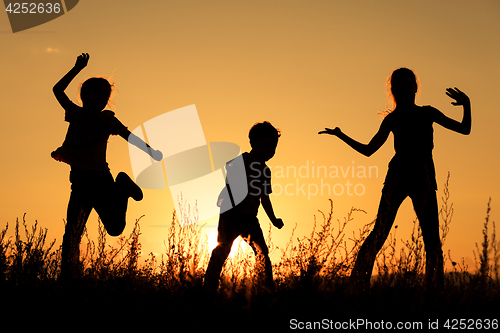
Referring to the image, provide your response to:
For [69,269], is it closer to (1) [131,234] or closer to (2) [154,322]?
(1) [131,234]

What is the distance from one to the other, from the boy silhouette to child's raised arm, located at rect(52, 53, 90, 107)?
1.74 metres

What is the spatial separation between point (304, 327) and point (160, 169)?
2.93m

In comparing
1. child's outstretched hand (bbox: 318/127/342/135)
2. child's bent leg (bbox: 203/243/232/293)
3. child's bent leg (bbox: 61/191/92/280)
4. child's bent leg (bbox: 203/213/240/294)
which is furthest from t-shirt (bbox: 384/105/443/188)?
child's bent leg (bbox: 61/191/92/280)

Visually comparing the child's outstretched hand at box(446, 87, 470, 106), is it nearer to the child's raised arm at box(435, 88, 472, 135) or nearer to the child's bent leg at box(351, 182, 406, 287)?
the child's raised arm at box(435, 88, 472, 135)

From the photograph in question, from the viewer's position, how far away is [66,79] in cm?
414

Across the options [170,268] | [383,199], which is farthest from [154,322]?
[383,199]

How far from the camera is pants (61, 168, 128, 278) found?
395 centimetres

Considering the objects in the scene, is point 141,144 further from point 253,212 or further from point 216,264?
point 216,264

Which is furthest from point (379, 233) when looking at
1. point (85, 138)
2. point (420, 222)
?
point (85, 138)

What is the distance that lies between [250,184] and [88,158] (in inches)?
63.8

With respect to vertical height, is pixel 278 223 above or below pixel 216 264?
above

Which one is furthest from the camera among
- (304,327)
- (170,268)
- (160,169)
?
(160,169)

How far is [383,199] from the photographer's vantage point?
4.09m

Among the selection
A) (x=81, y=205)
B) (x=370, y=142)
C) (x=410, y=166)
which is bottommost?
(x=81, y=205)
